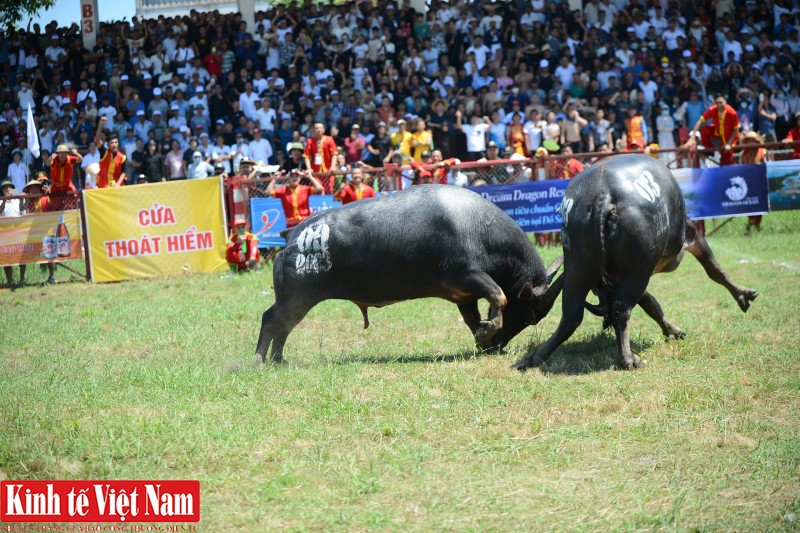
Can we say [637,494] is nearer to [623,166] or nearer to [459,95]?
[623,166]

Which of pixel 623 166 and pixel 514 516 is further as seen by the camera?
pixel 623 166

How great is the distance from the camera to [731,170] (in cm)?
1612

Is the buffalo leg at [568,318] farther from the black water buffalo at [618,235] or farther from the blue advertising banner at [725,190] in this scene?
the blue advertising banner at [725,190]

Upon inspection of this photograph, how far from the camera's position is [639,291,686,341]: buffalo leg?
8.25 meters

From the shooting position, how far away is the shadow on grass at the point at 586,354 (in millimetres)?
7562

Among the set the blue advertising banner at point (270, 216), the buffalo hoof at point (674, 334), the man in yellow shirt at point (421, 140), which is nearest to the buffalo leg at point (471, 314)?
the buffalo hoof at point (674, 334)

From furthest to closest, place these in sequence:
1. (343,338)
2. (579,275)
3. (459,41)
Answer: (459,41) → (343,338) → (579,275)

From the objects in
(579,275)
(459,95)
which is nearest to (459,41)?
(459,95)

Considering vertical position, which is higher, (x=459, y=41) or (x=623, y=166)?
(x=459, y=41)

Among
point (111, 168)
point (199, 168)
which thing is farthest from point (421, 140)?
point (111, 168)

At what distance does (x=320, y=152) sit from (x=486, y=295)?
32.4 feet

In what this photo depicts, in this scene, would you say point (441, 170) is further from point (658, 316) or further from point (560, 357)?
point (560, 357)

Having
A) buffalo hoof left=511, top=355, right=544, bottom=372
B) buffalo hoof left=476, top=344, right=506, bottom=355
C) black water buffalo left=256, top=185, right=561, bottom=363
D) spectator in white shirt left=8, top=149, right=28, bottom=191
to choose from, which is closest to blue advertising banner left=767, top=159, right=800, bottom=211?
black water buffalo left=256, top=185, right=561, bottom=363

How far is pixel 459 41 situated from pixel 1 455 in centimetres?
1868
